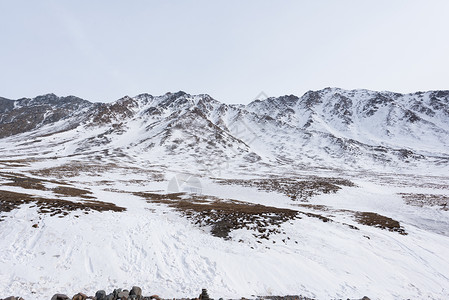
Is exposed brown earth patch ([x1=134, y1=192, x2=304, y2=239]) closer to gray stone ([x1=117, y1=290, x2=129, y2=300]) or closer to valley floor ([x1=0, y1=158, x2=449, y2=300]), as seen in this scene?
valley floor ([x1=0, y1=158, x2=449, y2=300])

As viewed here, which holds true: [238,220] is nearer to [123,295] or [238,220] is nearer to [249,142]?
[123,295]

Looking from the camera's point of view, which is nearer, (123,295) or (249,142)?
(123,295)

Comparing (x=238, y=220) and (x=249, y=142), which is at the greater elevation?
(x=249, y=142)

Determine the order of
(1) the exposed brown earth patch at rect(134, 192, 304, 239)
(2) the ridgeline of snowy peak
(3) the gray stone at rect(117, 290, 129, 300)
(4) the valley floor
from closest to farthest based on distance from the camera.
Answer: (3) the gray stone at rect(117, 290, 129, 300) → (4) the valley floor → (1) the exposed brown earth patch at rect(134, 192, 304, 239) → (2) the ridgeline of snowy peak

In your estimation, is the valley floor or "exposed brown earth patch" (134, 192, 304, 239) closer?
the valley floor

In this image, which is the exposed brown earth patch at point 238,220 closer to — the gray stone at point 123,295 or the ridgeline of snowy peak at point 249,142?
the gray stone at point 123,295

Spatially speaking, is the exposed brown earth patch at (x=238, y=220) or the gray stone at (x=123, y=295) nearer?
the gray stone at (x=123, y=295)

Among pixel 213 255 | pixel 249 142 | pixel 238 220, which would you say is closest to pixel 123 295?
pixel 213 255

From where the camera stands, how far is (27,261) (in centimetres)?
1047

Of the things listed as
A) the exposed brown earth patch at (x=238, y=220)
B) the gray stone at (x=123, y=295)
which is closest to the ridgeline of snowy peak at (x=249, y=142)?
the exposed brown earth patch at (x=238, y=220)

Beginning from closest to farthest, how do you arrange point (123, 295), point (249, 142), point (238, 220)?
1. point (123, 295)
2. point (238, 220)
3. point (249, 142)

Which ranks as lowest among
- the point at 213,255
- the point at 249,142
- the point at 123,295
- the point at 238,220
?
the point at 213,255

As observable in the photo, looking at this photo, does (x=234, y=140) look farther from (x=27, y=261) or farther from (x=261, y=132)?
(x=27, y=261)

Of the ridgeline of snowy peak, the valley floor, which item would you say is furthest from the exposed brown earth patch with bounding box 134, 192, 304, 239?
the ridgeline of snowy peak
